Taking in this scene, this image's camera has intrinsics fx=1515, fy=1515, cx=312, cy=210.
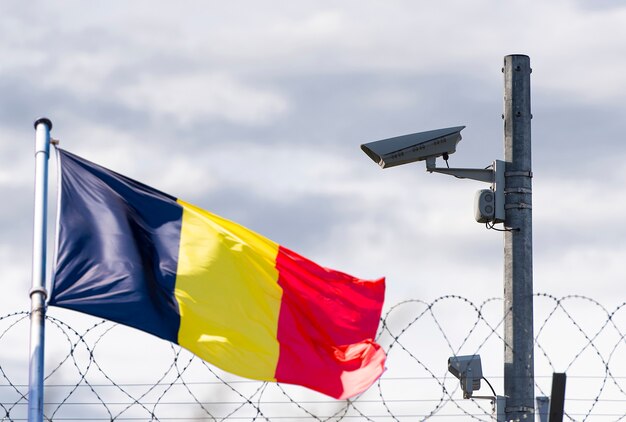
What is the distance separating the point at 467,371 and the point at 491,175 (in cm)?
188

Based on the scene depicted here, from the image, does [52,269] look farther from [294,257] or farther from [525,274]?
[525,274]

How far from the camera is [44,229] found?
41.4 ft

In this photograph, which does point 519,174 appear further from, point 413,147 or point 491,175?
point 413,147

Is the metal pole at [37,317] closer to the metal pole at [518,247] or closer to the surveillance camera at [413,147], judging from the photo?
the surveillance camera at [413,147]

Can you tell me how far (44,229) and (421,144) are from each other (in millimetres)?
3869

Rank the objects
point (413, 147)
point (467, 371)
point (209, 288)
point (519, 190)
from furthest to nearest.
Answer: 1. point (413, 147)
2. point (519, 190)
3. point (467, 371)
4. point (209, 288)

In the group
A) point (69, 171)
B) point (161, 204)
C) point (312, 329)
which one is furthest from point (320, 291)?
point (69, 171)

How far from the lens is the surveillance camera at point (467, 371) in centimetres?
1412

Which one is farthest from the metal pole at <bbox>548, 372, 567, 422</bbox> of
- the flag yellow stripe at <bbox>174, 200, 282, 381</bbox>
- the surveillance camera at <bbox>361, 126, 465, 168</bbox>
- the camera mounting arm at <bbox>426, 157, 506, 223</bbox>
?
the surveillance camera at <bbox>361, 126, 465, 168</bbox>

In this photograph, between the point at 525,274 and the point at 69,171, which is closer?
the point at 69,171

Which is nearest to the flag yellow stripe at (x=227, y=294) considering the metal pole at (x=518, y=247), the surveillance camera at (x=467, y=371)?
the surveillance camera at (x=467, y=371)

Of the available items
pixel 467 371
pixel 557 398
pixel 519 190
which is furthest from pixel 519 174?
pixel 557 398

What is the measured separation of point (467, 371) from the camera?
46.4 ft

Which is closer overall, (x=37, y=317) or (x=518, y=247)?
(x=37, y=317)
